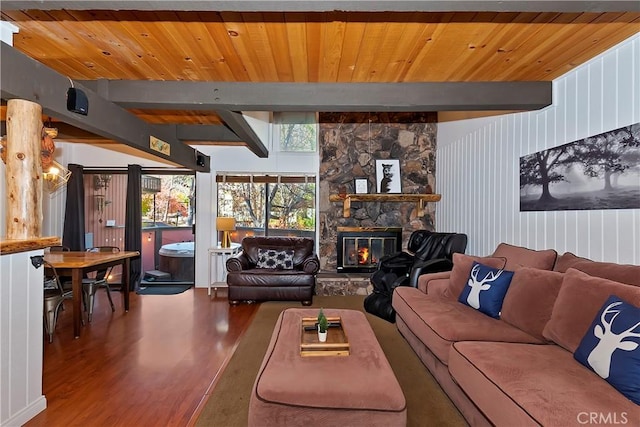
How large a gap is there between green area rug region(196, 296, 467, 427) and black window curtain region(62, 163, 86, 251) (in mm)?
3882

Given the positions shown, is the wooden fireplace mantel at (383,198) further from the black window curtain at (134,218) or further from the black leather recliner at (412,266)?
the black window curtain at (134,218)

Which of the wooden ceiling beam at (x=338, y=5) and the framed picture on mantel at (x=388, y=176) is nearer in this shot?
the wooden ceiling beam at (x=338, y=5)

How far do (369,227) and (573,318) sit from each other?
3755mm

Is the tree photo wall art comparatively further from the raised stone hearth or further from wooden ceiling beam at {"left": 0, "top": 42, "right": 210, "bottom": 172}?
wooden ceiling beam at {"left": 0, "top": 42, "right": 210, "bottom": 172}

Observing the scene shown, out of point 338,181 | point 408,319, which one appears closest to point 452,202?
point 338,181

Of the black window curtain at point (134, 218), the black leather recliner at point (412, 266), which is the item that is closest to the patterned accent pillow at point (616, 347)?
the black leather recliner at point (412, 266)

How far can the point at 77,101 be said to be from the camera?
2371 mm

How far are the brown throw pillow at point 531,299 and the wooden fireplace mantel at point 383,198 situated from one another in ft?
9.77

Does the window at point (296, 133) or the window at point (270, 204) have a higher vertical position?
the window at point (296, 133)

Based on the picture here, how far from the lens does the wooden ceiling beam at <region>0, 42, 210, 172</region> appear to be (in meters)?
1.89

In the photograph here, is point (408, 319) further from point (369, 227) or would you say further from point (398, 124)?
point (398, 124)

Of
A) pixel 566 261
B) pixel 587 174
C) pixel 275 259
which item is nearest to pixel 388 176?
pixel 275 259

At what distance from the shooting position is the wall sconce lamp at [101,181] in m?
6.02

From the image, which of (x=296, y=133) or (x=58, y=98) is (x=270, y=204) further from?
(x=58, y=98)
